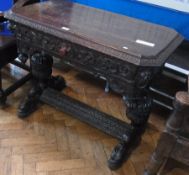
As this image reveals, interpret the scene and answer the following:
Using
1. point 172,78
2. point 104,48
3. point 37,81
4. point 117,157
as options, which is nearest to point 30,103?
point 37,81

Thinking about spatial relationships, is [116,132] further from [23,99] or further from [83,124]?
[23,99]

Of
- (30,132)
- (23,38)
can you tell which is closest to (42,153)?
(30,132)

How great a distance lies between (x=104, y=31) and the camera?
4.62 feet

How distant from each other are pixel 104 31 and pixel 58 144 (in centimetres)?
82

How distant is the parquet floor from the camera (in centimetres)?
157

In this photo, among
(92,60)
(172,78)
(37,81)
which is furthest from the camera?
(37,81)

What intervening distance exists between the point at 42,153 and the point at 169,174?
82 cm

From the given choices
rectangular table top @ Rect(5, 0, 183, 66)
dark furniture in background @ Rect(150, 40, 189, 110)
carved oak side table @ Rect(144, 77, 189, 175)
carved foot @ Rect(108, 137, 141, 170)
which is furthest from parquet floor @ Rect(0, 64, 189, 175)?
rectangular table top @ Rect(5, 0, 183, 66)

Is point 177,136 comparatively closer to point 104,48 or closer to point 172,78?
point 104,48

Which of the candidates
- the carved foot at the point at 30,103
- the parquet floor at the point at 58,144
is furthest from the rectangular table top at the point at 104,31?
the parquet floor at the point at 58,144

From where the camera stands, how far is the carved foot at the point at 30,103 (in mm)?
1888

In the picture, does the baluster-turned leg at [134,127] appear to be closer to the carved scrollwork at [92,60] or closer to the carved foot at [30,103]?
the carved scrollwork at [92,60]

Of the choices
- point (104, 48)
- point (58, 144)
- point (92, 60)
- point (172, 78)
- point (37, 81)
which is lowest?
point (58, 144)

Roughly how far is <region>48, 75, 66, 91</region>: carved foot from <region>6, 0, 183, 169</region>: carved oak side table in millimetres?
257
